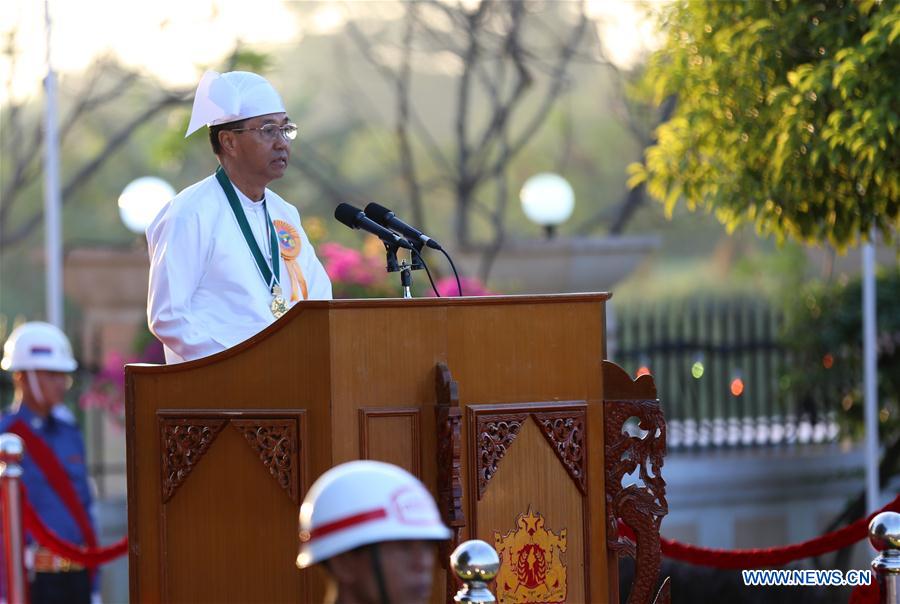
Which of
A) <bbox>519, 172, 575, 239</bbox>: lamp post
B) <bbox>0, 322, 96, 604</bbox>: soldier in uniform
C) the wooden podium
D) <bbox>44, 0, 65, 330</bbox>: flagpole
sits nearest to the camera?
the wooden podium

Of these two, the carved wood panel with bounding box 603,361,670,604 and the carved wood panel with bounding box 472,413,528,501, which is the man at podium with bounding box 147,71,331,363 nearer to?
the carved wood panel with bounding box 472,413,528,501

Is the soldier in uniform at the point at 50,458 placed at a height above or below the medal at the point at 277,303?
below

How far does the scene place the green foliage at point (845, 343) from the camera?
12344mm

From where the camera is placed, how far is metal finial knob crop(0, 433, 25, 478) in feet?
23.9

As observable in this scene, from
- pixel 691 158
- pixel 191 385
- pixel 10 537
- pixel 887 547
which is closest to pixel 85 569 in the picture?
pixel 10 537

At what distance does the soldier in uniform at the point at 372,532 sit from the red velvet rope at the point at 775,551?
3.19m

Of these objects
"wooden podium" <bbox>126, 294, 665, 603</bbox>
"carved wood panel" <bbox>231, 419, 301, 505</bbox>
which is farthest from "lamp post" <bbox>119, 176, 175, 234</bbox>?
"carved wood panel" <bbox>231, 419, 301, 505</bbox>

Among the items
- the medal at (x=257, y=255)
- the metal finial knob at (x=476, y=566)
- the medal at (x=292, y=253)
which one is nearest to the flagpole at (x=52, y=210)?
the medal at (x=292, y=253)

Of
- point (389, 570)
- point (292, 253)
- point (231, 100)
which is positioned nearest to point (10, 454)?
point (292, 253)

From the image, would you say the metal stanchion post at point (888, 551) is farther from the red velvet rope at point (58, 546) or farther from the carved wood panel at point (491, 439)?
the red velvet rope at point (58, 546)

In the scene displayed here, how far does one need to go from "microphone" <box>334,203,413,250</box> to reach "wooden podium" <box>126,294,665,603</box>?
0.43 m

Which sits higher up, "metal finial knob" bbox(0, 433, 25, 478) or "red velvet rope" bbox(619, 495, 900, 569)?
"metal finial knob" bbox(0, 433, 25, 478)

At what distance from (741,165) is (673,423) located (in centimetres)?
596

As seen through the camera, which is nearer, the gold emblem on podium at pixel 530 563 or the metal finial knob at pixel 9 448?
the gold emblem on podium at pixel 530 563
